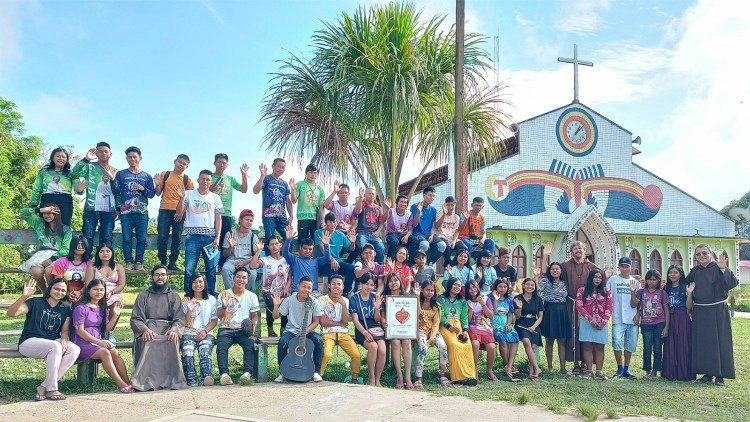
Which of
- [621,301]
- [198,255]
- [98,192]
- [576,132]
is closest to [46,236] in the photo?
[98,192]

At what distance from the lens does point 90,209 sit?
896cm

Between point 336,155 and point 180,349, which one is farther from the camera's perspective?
point 336,155

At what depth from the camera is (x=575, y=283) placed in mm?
10031

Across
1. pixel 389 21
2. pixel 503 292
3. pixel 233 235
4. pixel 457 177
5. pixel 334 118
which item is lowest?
pixel 503 292

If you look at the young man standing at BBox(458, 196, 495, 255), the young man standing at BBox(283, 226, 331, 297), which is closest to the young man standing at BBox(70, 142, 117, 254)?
the young man standing at BBox(283, 226, 331, 297)

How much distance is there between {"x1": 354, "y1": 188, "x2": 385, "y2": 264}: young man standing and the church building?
13.6 meters

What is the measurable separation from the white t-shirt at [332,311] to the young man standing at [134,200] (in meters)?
2.65

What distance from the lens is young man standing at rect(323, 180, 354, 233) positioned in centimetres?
977

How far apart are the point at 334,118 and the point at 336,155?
2.76 feet

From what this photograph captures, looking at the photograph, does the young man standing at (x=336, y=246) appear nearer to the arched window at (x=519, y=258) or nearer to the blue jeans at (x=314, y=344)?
the blue jeans at (x=314, y=344)

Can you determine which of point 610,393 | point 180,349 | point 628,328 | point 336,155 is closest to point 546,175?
point 336,155

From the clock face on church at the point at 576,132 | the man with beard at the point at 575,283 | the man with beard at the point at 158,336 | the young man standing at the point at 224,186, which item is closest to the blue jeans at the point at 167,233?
the young man standing at the point at 224,186

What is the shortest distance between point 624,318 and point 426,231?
10.4 feet

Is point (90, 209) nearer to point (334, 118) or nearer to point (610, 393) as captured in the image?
point (334, 118)
